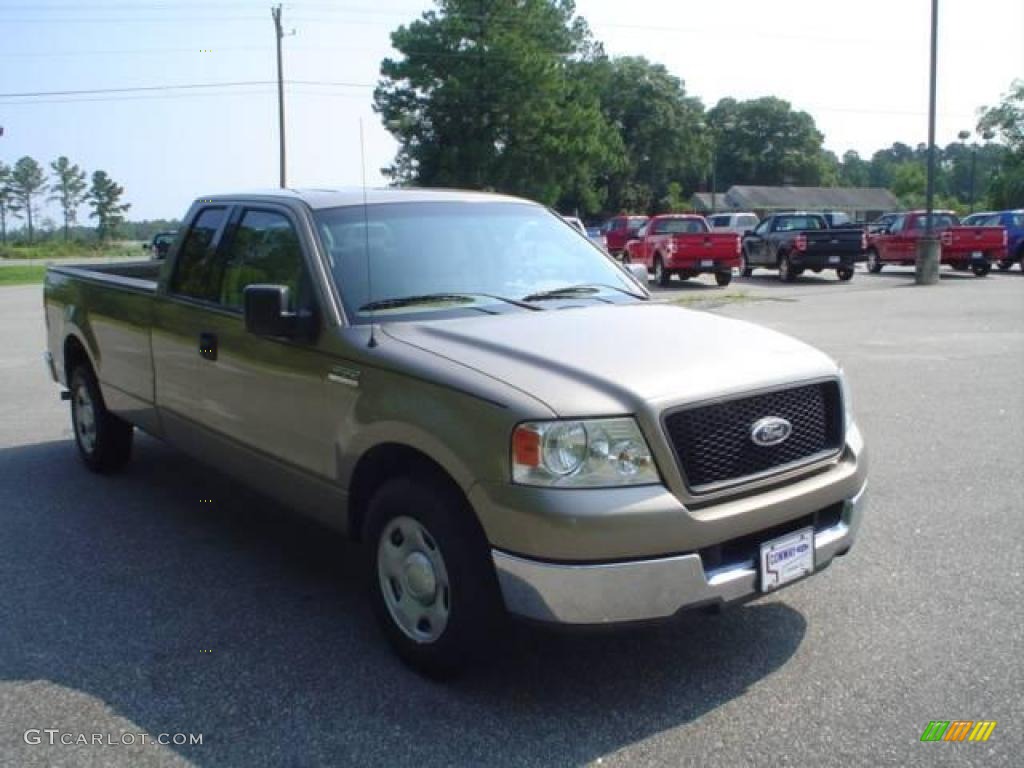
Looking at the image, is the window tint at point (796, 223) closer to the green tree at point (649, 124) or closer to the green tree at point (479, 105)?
the green tree at point (479, 105)

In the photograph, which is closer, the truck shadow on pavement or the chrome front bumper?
the chrome front bumper

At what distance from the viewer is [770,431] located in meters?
3.62

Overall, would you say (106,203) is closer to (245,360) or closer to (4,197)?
(4,197)

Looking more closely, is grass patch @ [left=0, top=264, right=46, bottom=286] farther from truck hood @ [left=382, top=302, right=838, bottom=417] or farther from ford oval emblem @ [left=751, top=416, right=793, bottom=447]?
ford oval emblem @ [left=751, top=416, right=793, bottom=447]

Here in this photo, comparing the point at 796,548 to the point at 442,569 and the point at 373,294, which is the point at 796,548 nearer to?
the point at 442,569

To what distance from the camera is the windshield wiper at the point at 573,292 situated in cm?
462

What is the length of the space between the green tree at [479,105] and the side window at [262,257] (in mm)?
54257

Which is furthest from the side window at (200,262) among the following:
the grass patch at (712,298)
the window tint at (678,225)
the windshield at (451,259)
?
the window tint at (678,225)

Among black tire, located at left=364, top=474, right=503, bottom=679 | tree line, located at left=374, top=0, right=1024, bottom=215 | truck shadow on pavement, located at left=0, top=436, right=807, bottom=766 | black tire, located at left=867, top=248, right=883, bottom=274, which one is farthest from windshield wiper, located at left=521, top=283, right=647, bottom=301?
tree line, located at left=374, top=0, right=1024, bottom=215

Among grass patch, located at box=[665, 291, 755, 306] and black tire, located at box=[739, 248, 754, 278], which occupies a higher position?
black tire, located at box=[739, 248, 754, 278]

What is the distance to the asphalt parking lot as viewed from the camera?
131 inches

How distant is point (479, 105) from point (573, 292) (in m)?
57.8

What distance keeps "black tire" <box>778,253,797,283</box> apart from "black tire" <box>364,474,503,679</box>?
24.3 metres

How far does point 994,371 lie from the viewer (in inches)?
432
